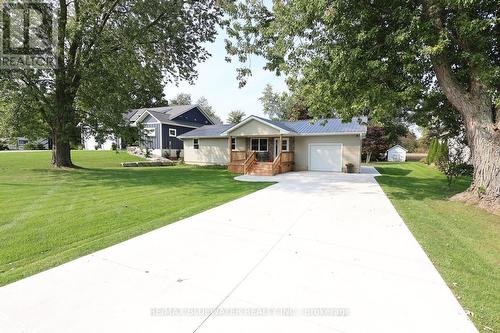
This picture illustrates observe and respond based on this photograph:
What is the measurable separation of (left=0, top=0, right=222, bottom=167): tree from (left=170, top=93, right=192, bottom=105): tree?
154 ft

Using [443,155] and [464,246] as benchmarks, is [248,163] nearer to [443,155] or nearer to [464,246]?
[443,155]

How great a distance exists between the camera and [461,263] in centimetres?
383

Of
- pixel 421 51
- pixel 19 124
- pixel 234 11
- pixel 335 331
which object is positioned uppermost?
pixel 234 11

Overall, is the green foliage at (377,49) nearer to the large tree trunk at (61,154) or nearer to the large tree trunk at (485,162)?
the large tree trunk at (485,162)

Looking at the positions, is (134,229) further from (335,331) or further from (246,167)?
(246,167)

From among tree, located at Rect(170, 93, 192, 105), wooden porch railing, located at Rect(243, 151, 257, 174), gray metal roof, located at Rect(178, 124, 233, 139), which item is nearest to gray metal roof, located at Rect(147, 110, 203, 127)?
gray metal roof, located at Rect(178, 124, 233, 139)

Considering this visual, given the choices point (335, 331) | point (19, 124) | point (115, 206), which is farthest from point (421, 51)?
point (19, 124)

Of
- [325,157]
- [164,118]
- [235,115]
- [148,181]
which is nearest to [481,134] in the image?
[325,157]

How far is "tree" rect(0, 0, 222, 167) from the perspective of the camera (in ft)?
44.5

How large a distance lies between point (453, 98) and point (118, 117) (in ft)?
51.7

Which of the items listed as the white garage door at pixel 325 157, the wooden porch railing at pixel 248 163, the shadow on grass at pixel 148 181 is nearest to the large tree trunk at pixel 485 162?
the shadow on grass at pixel 148 181

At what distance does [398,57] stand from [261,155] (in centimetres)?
1229

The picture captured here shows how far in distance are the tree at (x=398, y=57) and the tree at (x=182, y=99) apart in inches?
2228

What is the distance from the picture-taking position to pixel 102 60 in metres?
14.8
